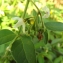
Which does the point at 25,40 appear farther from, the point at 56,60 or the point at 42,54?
the point at 56,60

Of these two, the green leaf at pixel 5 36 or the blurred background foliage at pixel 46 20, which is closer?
the green leaf at pixel 5 36

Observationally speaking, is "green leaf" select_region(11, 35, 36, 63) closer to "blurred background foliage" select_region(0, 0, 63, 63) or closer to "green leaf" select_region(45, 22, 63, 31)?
"green leaf" select_region(45, 22, 63, 31)

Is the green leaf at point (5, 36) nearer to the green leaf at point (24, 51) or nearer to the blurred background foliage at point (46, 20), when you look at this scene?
the green leaf at point (24, 51)

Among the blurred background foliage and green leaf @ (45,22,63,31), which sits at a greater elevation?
green leaf @ (45,22,63,31)

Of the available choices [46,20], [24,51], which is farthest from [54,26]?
[46,20]

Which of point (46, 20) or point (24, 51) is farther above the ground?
point (24, 51)

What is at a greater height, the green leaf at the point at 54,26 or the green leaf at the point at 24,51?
the green leaf at the point at 54,26

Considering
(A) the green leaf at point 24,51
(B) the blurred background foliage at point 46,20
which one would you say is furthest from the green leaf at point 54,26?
(B) the blurred background foliage at point 46,20

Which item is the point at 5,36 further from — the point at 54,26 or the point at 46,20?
the point at 46,20

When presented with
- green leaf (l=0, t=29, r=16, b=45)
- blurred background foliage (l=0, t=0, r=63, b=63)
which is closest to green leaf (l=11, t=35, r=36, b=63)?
green leaf (l=0, t=29, r=16, b=45)
